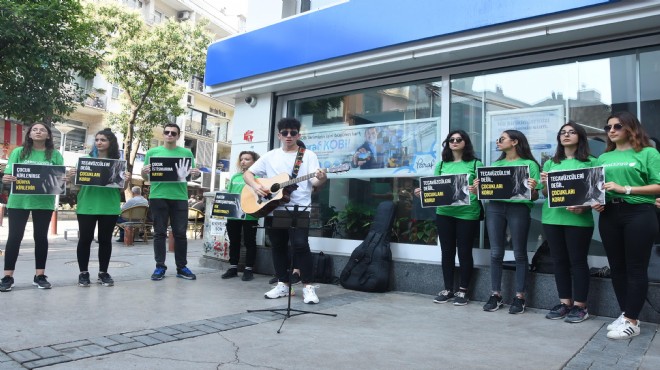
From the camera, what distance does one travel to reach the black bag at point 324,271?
6.43m

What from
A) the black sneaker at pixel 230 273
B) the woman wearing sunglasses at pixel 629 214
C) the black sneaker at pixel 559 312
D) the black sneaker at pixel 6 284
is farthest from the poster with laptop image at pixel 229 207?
the woman wearing sunglasses at pixel 629 214

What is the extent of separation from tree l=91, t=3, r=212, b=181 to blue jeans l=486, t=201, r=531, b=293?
15.9m

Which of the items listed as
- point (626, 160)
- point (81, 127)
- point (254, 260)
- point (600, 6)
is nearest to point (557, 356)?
point (626, 160)

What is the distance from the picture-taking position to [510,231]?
16.1 feet

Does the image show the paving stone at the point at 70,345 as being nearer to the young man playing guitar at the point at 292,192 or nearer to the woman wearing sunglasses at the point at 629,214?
the young man playing guitar at the point at 292,192

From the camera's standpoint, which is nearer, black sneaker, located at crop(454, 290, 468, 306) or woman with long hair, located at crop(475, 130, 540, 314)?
woman with long hair, located at crop(475, 130, 540, 314)

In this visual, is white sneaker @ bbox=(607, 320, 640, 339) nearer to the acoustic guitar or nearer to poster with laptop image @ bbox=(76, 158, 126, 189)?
the acoustic guitar

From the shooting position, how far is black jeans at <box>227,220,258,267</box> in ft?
21.7

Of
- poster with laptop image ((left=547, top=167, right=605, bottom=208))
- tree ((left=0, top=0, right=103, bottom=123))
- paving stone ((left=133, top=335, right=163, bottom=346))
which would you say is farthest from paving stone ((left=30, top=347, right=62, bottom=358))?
tree ((left=0, top=0, right=103, bottom=123))

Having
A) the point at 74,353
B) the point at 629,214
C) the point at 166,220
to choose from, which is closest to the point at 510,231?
the point at 629,214

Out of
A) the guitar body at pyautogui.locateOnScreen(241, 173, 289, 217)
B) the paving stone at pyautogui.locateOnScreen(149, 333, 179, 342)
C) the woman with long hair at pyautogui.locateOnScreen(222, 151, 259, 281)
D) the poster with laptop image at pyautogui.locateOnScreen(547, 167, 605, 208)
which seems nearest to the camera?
the paving stone at pyautogui.locateOnScreen(149, 333, 179, 342)

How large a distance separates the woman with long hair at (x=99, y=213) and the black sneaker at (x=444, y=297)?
3.70m

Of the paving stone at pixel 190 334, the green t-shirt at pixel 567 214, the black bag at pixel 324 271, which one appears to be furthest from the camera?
the black bag at pixel 324 271

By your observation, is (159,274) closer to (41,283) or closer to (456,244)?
(41,283)
